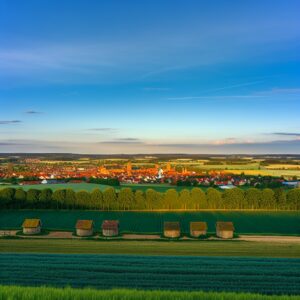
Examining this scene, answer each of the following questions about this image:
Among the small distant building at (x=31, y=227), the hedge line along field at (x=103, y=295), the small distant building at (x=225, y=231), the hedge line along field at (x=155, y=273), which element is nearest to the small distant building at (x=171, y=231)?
the small distant building at (x=225, y=231)

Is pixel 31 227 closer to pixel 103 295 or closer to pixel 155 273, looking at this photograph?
pixel 155 273

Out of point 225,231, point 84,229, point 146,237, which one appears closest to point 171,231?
point 146,237

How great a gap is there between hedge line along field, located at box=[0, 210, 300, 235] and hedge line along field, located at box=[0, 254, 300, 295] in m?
22.2

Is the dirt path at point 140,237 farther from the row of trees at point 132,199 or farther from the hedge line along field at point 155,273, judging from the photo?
the row of trees at point 132,199

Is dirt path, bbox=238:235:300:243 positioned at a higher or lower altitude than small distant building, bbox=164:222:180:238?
lower

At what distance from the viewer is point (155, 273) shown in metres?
17.7

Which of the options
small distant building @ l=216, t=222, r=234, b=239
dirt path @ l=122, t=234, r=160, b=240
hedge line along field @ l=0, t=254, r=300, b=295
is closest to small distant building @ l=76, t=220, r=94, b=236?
dirt path @ l=122, t=234, r=160, b=240

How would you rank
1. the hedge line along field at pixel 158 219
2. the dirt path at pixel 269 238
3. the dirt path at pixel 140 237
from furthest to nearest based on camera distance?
the hedge line along field at pixel 158 219 → the dirt path at pixel 140 237 → the dirt path at pixel 269 238

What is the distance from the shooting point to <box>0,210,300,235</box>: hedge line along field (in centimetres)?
4516

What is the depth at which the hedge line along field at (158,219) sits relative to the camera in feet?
148

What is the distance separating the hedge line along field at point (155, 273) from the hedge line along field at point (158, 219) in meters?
22.2

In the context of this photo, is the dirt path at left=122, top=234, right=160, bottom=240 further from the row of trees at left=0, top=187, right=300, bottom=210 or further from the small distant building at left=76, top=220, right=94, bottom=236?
the row of trees at left=0, top=187, right=300, bottom=210

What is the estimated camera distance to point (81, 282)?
1600 centimetres

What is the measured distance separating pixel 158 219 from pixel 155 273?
3336 centimetres
